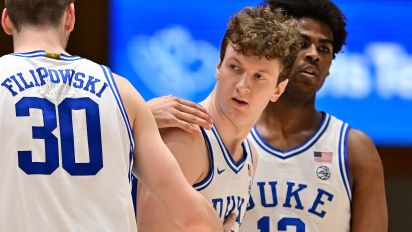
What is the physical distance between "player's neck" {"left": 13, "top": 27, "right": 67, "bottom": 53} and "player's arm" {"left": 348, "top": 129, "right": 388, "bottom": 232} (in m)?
2.00

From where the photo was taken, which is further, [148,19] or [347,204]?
[148,19]

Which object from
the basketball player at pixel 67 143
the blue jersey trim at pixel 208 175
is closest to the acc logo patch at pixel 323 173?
the blue jersey trim at pixel 208 175

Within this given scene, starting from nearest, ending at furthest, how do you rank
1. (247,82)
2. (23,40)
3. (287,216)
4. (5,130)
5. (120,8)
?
1. (5,130)
2. (23,40)
3. (247,82)
4. (287,216)
5. (120,8)

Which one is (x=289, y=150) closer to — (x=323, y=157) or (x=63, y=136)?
(x=323, y=157)

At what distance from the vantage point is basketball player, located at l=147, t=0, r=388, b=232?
4.48 meters

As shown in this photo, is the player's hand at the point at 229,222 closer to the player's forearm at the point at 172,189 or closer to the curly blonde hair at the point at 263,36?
the player's forearm at the point at 172,189

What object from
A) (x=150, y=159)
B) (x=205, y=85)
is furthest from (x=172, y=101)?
(x=205, y=85)

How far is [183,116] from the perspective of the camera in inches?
141

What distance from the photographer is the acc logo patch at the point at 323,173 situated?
4.59 m

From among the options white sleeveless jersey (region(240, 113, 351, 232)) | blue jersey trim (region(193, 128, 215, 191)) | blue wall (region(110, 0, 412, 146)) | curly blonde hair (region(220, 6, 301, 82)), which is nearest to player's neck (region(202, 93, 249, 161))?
blue jersey trim (region(193, 128, 215, 191))

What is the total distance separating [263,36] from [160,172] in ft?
2.85

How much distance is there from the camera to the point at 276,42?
371 cm

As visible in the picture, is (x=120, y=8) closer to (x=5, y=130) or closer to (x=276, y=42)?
(x=276, y=42)

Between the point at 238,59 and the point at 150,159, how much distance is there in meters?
0.74
